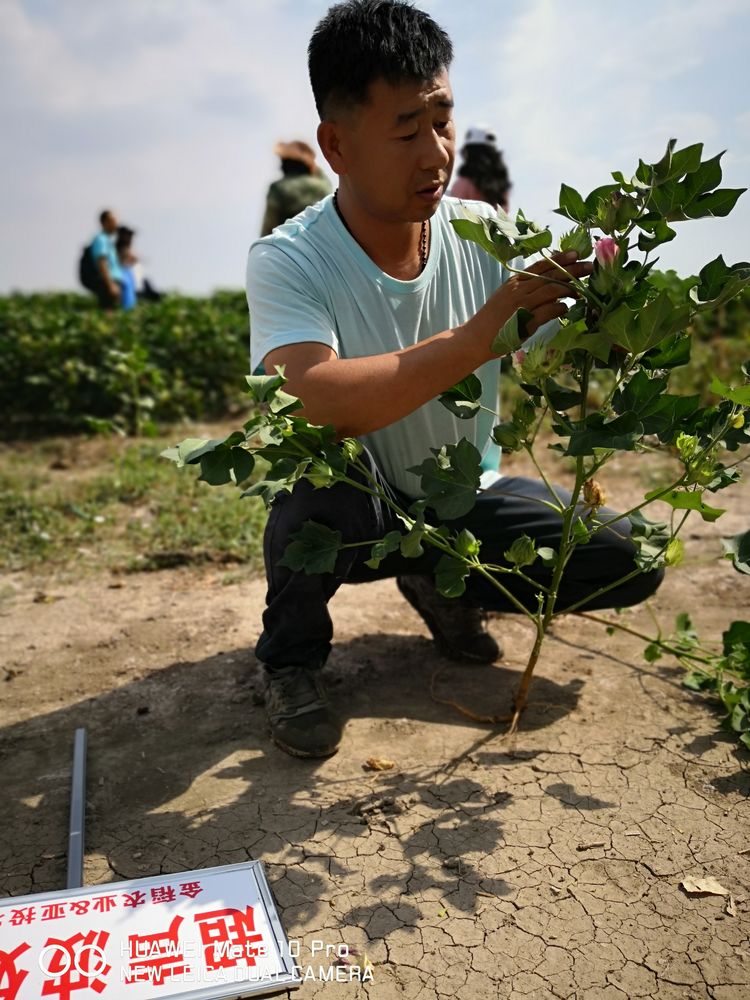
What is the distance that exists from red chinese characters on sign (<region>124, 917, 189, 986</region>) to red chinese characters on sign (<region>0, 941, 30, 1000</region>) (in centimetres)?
16

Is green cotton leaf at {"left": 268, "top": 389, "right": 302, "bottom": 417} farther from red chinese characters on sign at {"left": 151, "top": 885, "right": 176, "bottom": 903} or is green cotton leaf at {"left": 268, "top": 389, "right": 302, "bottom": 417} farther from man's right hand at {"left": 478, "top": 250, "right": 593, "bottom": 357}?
red chinese characters on sign at {"left": 151, "top": 885, "right": 176, "bottom": 903}

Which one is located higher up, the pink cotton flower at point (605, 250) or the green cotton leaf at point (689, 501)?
the pink cotton flower at point (605, 250)

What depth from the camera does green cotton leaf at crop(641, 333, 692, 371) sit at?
1.90 metres

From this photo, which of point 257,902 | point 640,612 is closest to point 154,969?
point 257,902

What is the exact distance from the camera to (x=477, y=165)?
5.29m

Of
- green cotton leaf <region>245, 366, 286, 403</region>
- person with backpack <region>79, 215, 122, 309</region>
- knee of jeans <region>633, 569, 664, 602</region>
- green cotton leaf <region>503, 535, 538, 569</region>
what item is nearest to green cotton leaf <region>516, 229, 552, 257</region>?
green cotton leaf <region>245, 366, 286, 403</region>

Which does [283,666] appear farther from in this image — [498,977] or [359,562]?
[498,977]

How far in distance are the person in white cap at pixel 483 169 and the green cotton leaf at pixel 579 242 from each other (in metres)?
3.65

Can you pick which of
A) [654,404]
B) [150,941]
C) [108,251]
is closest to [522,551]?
[654,404]

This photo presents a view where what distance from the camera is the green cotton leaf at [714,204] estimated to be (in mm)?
1699

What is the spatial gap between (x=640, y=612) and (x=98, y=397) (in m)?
4.08

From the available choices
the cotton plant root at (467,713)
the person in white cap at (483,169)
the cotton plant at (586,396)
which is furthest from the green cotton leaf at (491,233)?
the person in white cap at (483,169)

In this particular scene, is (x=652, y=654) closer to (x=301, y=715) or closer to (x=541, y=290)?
(x=301, y=715)

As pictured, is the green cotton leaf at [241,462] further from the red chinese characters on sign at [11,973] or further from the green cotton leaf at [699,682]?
the green cotton leaf at [699,682]
